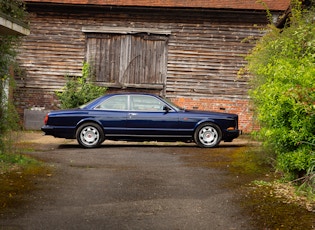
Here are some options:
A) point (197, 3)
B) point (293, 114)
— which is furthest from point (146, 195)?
point (197, 3)

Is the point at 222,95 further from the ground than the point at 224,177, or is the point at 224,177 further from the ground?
the point at 222,95

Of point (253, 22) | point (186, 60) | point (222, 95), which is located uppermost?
point (253, 22)

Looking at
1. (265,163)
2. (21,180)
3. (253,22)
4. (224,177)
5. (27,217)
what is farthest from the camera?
(253,22)

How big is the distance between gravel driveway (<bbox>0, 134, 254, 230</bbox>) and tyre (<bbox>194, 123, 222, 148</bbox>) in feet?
6.49

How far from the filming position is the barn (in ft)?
70.0

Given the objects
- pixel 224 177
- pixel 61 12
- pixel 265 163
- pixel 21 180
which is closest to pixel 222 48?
pixel 61 12

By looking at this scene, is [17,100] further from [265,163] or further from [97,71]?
[265,163]

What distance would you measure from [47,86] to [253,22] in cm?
831

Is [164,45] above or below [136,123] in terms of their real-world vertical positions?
above

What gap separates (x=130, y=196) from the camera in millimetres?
7895

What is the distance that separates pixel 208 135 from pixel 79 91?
24.0ft

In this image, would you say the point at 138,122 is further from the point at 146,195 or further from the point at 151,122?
the point at 146,195

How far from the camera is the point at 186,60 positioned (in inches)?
846

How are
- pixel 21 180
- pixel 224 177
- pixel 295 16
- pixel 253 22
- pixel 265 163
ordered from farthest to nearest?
pixel 253 22
pixel 295 16
pixel 265 163
pixel 224 177
pixel 21 180
